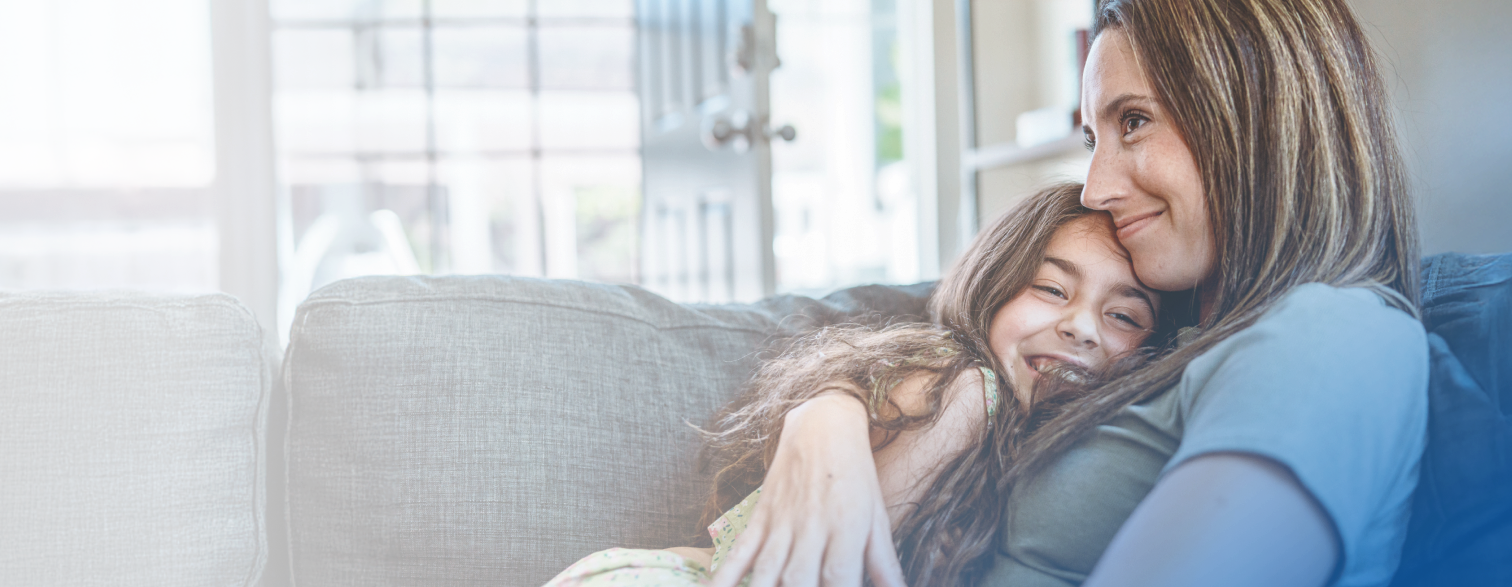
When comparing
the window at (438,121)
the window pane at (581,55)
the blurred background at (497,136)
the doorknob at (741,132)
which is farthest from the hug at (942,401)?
the window pane at (581,55)

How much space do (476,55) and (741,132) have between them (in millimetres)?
1303

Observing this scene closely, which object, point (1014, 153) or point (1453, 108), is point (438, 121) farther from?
point (1453, 108)

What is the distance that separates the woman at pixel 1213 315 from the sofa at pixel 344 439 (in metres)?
0.17

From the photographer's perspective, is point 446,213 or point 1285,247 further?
point 446,213

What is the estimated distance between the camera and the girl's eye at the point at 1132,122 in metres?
0.65

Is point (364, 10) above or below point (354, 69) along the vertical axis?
above

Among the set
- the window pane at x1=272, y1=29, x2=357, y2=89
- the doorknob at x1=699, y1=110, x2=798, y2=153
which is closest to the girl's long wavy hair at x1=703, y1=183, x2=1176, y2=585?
the doorknob at x1=699, y1=110, x2=798, y2=153

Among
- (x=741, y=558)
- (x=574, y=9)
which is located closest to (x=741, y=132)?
(x=574, y=9)

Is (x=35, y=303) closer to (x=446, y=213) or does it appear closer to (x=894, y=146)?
(x=446, y=213)

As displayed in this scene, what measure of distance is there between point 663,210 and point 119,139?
5.33 feet

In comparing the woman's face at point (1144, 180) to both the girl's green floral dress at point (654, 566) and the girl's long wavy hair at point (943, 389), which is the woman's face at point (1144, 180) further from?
the girl's green floral dress at point (654, 566)

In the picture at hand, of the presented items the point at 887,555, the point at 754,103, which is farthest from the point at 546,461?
the point at 754,103

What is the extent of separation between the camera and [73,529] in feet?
2.36

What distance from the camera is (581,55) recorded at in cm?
284
